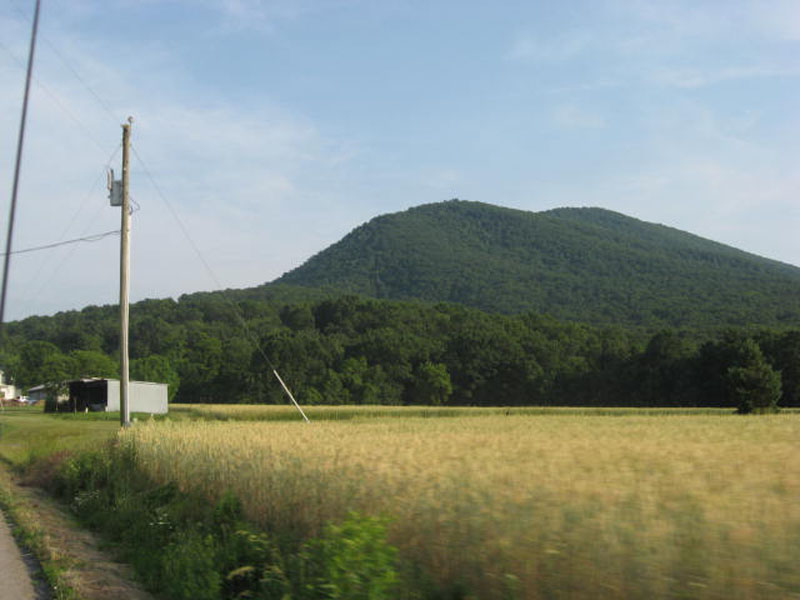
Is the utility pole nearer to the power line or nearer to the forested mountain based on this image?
the power line

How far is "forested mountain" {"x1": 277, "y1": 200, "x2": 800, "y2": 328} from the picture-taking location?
384 feet

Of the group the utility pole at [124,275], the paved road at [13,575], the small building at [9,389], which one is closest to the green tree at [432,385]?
the utility pole at [124,275]

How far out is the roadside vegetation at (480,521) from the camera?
4.64 meters

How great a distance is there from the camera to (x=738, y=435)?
35.4 feet

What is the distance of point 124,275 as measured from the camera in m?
20.7

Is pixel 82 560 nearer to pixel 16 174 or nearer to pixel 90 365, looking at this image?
pixel 16 174

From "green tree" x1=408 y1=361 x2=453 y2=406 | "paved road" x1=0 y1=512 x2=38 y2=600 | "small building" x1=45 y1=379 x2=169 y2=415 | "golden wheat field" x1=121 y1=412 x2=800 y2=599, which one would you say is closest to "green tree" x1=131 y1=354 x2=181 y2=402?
"small building" x1=45 y1=379 x2=169 y2=415

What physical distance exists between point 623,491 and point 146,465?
10836 mm

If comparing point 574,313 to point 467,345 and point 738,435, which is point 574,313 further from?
point 738,435

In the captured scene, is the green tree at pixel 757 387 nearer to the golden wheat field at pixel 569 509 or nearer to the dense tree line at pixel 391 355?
the dense tree line at pixel 391 355

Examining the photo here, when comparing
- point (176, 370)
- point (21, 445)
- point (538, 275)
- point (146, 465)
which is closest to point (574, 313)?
point (538, 275)

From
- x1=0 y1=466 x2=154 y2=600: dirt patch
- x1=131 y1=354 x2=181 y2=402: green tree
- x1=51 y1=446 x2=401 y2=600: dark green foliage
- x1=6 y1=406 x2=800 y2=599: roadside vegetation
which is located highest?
x1=131 y1=354 x2=181 y2=402: green tree

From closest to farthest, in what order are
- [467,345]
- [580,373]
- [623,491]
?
1. [623,491]
2. [580,373]
3. [467,345]

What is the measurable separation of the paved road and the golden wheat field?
251 centimetres
